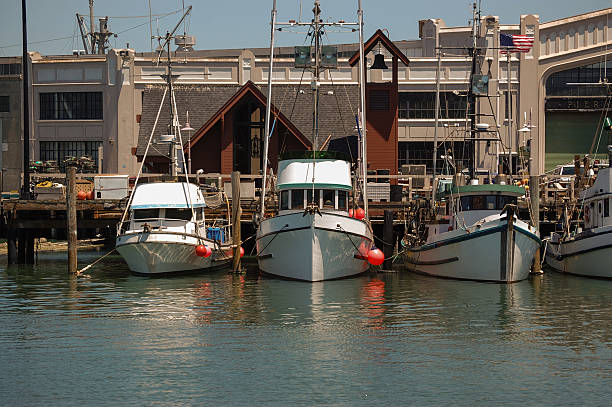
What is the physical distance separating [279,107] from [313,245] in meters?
25.0

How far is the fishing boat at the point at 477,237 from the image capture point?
107 ft

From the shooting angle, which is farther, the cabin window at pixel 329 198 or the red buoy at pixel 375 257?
the cabin window at pixel 329 198

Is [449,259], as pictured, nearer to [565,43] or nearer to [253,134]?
[253,134]

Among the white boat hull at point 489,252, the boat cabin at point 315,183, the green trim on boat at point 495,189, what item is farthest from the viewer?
the boat cabin at point 315,183

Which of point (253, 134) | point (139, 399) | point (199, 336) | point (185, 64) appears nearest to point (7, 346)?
point (199, 336)

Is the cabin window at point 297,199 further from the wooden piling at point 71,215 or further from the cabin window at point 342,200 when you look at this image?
the wooden piling at point 71,215

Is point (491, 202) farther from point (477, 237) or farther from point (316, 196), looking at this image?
point (316, 196)

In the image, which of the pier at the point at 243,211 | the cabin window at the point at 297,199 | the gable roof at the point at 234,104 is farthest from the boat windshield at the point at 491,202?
the gable roof at the point at 234,104

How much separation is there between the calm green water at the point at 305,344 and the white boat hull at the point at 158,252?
5.50 ft

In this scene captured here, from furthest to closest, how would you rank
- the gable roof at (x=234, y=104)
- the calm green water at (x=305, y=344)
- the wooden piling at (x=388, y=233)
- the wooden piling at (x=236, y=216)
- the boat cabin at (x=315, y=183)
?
1. the gable roof at (x=234, y=104)
2. the wooden piling at (x=388, y=233)
3. the wooden piling at (x=236, y=216)
4. the boat cabin at (x=315, y=183)
5. the calm green water at (x=305, y=344)

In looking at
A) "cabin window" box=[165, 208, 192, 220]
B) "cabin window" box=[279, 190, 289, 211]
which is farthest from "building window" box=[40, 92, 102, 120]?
"cabin window" box=[279, 190, 289, 211]

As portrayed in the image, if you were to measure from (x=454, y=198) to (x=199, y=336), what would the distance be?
589 inches

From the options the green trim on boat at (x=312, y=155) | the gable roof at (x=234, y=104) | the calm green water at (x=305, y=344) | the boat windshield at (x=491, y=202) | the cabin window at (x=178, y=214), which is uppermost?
the gable roof at (x=234, y=104)

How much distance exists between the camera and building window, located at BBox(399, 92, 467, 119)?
200 feet
